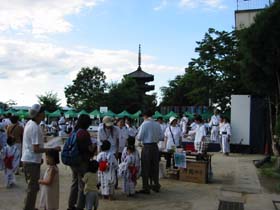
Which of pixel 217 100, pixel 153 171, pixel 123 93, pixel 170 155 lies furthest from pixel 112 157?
pixel 123 93

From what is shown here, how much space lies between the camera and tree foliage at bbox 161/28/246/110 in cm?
2819

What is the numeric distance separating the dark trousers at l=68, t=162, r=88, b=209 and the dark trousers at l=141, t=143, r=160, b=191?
2728 mm

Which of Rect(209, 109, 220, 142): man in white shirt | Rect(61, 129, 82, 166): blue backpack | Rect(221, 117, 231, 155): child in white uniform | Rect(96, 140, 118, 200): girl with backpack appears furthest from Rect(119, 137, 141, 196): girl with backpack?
Rect(209, 109, 220, 142): man in white shirt

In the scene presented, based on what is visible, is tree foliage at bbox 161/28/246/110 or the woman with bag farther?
tree foliage at bbox 161/28/246/110

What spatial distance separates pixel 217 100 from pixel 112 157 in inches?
824

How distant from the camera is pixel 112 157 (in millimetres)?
9602

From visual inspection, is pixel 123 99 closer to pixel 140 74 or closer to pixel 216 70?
pixel 140 74

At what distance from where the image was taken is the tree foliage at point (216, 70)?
28188mm

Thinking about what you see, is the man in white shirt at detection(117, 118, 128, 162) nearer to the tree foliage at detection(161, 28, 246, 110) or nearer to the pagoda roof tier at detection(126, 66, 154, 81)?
the tree foliage at detection(161, 28, 246, 110)

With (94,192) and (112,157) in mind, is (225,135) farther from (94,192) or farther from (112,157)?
(94,192)

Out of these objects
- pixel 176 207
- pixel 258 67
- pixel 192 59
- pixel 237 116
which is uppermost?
pixel 192 59

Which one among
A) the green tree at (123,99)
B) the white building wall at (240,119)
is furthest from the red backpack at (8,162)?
the green tree at (123,99)

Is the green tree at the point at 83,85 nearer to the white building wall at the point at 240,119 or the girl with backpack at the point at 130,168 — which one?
the white building wall at the point at 240,119

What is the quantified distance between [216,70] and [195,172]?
57.7ft
